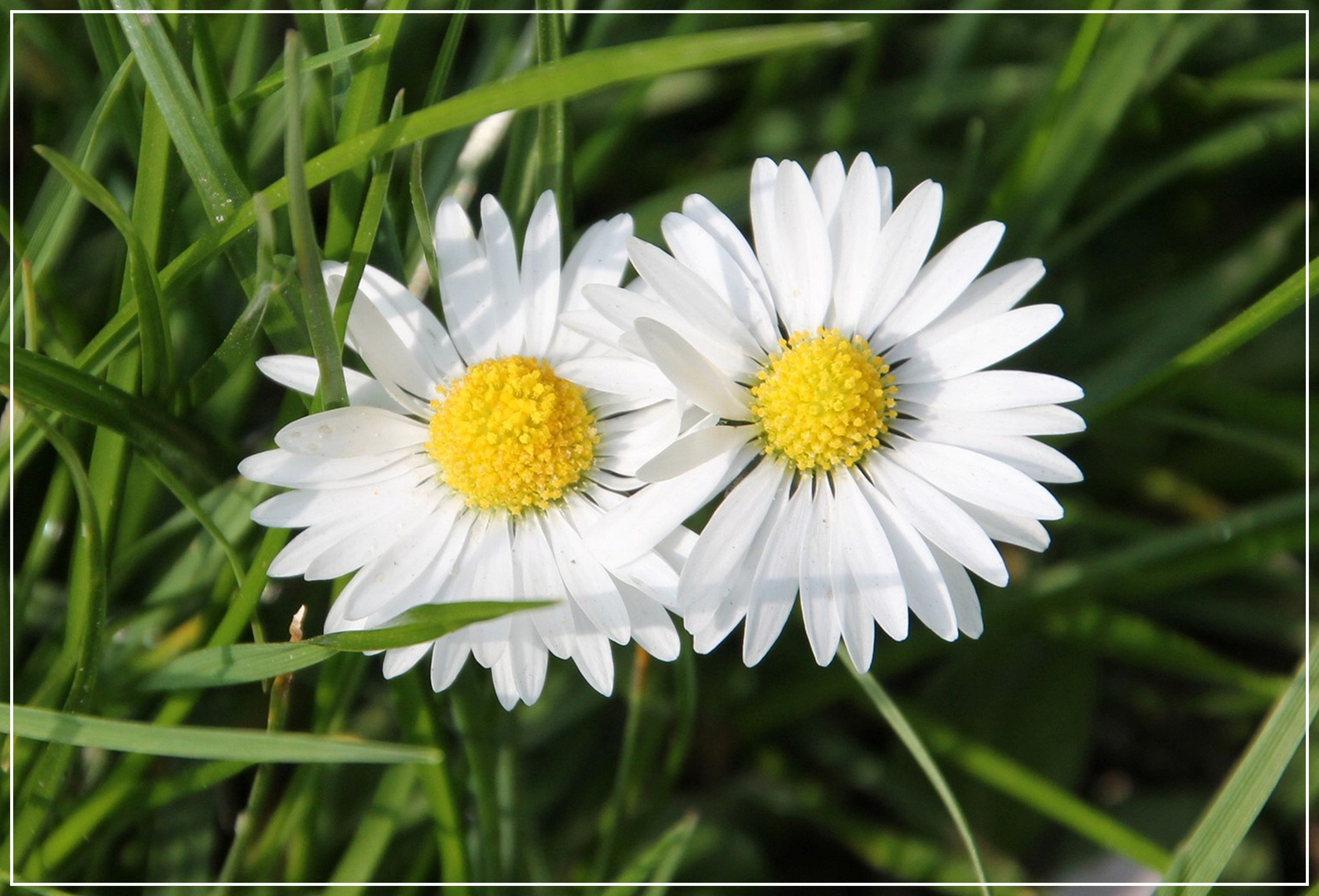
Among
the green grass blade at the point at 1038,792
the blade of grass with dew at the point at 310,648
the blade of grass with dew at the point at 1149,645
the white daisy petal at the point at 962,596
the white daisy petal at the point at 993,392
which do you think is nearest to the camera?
the blade of grass with dew at the point at 310,648

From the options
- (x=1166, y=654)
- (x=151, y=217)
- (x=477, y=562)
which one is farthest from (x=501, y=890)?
(x=1166, y=654)

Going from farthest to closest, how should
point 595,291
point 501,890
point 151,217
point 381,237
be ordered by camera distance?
point 501,890, point 381,237, point 151,217, point 595,291

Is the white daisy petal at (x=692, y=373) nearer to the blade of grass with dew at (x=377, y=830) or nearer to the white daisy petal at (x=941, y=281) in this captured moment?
the white daisy petal at (x=941, y=281)

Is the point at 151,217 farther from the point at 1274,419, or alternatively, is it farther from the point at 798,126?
the point at 1274,419

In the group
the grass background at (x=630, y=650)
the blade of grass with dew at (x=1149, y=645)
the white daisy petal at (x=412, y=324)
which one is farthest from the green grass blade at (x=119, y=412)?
the blade of grass with dew at (x=1149, y=645)

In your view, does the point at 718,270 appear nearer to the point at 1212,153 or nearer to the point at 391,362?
the point at 391,362

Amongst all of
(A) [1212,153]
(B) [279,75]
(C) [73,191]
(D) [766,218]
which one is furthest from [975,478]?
(C) [73,191]

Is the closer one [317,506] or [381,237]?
[317,506]
